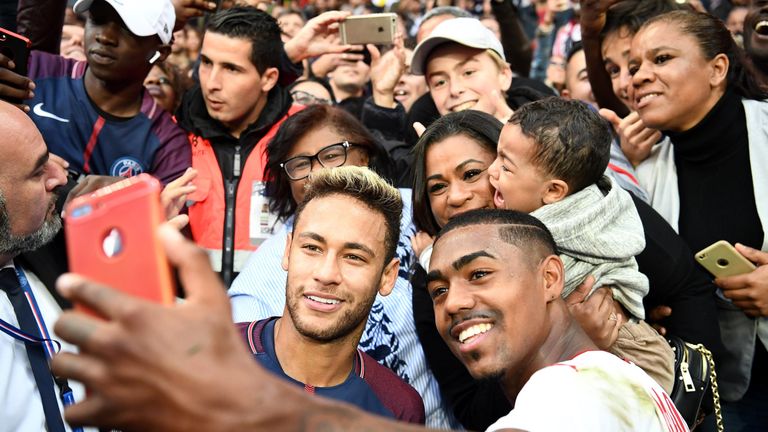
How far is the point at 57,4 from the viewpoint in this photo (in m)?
4.57

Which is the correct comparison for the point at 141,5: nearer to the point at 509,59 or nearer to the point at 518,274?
the point at 518,274

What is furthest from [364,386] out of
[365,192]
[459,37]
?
[459,37]

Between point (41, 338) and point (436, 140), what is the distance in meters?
1.78

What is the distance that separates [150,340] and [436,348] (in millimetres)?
2228

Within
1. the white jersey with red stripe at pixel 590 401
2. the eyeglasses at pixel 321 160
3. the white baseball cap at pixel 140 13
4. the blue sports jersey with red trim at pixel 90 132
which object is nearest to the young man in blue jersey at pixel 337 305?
the white jersey with red stripe at pixel 590 401

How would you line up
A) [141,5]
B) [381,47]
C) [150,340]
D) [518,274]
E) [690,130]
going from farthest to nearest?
[381,47] → [141,5] → [690,130] → [518,274] → [150,340]

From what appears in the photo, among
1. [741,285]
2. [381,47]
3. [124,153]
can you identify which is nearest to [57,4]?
[124,153]

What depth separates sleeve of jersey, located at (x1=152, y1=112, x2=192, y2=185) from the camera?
14.2 feet

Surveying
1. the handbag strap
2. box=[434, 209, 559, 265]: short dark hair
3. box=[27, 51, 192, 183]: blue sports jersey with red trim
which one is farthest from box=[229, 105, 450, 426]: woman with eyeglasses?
the handbag strap

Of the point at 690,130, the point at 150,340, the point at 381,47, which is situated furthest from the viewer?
the point at 381,47

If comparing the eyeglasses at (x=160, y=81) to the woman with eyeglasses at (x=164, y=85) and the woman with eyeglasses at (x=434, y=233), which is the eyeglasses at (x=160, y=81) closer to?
the woman with eyeglasses at (x=164, y=85)

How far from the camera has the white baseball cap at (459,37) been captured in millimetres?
4547

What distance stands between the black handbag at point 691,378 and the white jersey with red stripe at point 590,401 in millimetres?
859

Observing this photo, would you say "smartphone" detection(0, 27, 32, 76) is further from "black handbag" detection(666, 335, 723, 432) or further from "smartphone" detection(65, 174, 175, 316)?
"black handbag" detection(666, 335, 723, 432)
